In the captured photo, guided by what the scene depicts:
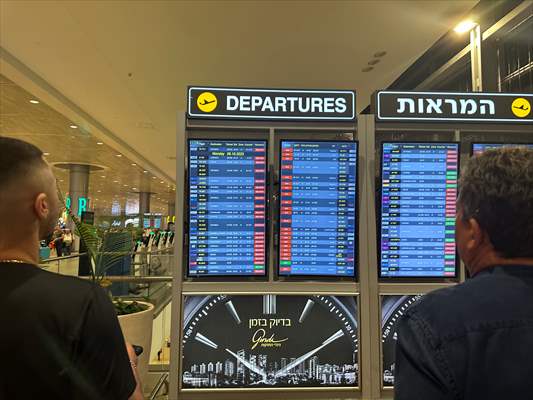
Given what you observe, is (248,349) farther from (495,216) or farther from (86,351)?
(495,216)

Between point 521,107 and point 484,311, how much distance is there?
6.68ft

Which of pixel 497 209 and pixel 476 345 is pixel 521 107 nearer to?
pixel 497 209

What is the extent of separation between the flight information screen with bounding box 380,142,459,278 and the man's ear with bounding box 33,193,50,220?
1744 millimetres

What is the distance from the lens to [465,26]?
4652 millimetres

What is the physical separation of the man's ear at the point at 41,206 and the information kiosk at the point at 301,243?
3.61ft

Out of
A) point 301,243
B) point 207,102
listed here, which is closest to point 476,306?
point 301,243

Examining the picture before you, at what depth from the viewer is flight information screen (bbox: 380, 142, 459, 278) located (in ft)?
7.14

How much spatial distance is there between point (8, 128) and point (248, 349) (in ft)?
36.7

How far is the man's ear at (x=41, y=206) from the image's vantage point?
985 millimetres

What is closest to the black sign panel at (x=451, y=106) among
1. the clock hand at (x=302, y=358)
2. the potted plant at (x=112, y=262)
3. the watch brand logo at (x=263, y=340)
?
the clock hand at (x=302, y=358)

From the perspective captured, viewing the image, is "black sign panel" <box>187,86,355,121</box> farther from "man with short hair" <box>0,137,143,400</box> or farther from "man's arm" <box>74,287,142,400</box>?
"man's arm" <box>74,287,142,400</box>

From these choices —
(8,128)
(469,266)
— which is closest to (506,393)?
(469,266)

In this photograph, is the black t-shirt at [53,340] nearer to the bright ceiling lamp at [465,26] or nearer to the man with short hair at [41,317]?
the man with short hair at [41,317]

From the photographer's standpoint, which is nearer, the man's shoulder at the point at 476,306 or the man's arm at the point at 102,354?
Result: the man's shoulder at the point at 476,306
